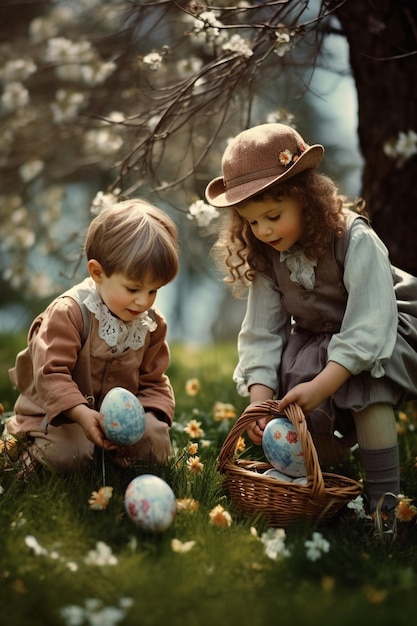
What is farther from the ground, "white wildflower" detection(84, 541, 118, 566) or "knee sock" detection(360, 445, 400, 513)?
"white wildflower" detection(84, 541, 118, 566)

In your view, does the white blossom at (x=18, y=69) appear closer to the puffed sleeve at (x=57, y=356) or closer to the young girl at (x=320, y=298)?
the young girl at (x=320, y=298)

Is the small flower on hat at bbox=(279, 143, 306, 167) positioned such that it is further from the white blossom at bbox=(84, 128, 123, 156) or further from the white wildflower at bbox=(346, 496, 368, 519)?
the white blossom at bbox=(84, 128, 123, 156)

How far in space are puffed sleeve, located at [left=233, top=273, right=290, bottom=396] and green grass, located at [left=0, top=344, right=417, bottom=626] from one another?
462mm

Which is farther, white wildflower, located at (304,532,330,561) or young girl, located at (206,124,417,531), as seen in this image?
young girl, located at (206,124,417,531)

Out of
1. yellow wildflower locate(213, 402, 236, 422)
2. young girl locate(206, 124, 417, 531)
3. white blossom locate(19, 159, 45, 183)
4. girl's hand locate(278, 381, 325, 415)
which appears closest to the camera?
girl's hand locate(278, 381, 325, 415)

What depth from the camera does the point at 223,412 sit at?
136 inches

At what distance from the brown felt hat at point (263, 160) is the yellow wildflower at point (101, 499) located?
1.06m

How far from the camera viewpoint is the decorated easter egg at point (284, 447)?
249 centimetres

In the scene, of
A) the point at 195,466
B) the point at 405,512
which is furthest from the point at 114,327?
the point at 405,512

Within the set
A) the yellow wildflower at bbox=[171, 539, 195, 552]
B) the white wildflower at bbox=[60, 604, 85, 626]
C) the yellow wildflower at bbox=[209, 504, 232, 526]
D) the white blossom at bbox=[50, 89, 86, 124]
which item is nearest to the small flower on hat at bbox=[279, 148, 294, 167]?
the yellow wildflower at bbox=[209, 504, 232, 526]

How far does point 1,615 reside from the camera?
1791mm

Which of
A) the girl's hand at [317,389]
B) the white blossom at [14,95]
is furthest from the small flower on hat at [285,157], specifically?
the white blossom at [14,95]

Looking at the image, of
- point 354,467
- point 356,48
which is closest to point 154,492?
point 354,467

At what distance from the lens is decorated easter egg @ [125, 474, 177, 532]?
2158 millimetres
